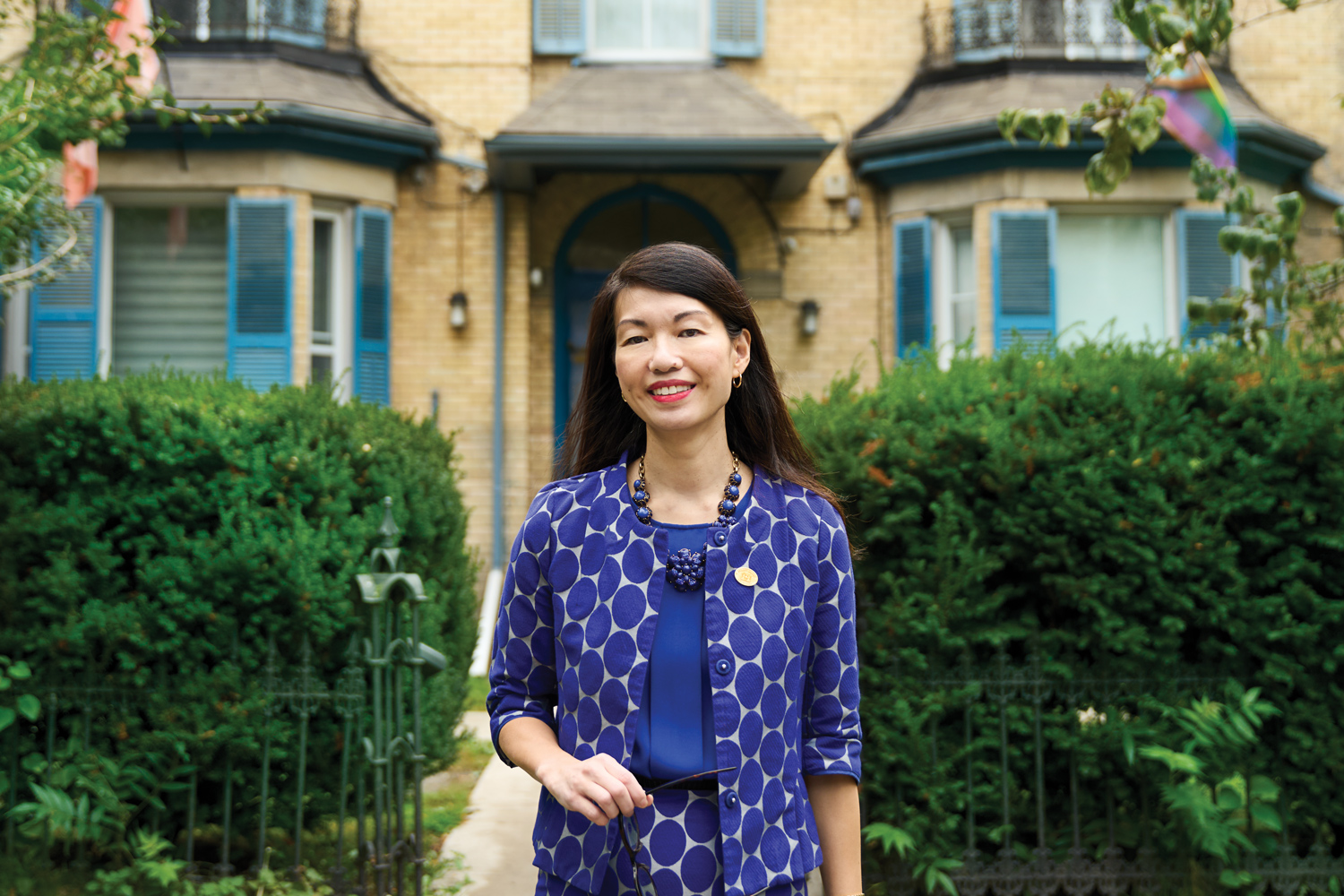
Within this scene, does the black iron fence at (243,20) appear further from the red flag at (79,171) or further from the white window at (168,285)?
the red flag at (79,171)

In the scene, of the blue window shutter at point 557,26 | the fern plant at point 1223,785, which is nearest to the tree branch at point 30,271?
the fern plant at point 1223,785

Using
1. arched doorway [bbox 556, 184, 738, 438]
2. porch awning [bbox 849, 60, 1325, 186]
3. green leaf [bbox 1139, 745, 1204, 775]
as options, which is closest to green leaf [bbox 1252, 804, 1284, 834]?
green leaf [bbox 1139, 745, 1204, 775]

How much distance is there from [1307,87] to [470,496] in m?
9.56

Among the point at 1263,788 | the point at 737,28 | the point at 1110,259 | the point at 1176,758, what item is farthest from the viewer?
the point at 737,28

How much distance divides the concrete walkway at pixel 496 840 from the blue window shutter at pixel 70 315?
653 cm

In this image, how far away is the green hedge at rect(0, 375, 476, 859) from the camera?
3.87 meters

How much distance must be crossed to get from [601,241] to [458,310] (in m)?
1.88

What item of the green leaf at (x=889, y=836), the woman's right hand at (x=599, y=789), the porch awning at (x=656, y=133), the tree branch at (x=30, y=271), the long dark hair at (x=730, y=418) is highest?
the porch awning at (x=656, y=133)

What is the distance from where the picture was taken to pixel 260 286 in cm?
1009

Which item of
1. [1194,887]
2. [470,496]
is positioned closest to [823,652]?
[1194,887]

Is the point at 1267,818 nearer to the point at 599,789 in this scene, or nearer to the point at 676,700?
the point at 676,700

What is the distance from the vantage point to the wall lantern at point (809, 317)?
35.9ft

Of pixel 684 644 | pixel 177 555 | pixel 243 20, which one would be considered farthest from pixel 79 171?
pixel 684 644

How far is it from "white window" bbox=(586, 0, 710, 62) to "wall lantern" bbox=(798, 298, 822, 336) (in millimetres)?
2945
